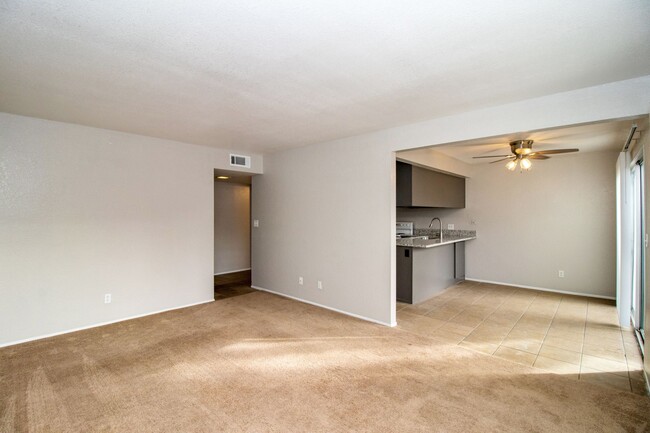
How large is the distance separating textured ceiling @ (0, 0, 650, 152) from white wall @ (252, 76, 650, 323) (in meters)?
0.21

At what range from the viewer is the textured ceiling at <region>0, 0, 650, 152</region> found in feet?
5.61

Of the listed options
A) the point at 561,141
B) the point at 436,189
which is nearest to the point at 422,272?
the point at 436,189

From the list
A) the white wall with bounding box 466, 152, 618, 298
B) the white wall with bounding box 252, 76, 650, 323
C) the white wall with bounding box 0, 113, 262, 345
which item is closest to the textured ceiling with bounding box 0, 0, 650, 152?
the white wall with bounding box 252, 76, 650, 323

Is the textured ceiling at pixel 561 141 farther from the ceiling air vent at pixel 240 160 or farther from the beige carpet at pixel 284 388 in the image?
the ceiling air vent at pixel 240 160

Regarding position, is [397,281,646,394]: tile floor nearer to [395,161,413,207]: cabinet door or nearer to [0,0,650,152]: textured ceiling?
[395,161,413,207]: cabinet door

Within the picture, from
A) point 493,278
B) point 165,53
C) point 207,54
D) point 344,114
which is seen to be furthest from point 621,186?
point 165,53

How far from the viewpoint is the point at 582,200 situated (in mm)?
5547

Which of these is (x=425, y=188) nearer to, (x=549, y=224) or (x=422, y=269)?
(x=422, y=269)

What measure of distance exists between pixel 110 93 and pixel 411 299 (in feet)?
15.2

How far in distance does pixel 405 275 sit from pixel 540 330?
187 cm

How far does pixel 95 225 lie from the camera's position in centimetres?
402

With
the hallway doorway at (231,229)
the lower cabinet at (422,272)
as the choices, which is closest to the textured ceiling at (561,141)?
the lower cabinet at (422,272)

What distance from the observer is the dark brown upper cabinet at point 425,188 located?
5.23 meters

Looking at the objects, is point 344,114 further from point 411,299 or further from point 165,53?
point 411,299
